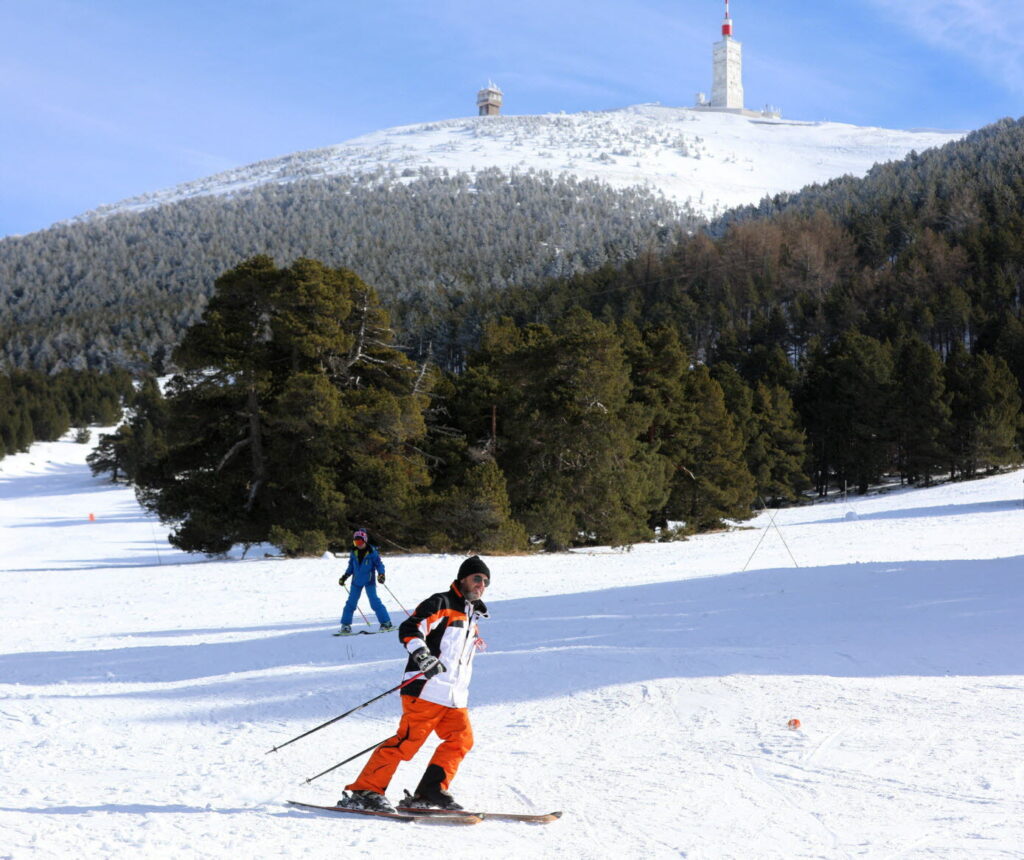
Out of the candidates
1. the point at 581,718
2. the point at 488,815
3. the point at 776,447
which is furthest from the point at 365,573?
the point at 776,447

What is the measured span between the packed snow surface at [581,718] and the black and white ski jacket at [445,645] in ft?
2.51

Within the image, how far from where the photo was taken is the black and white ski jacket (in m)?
5.03

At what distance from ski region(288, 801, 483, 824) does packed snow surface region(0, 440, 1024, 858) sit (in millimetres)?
95

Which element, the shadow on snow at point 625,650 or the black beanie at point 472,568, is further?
the shadow on snow at point 625,650

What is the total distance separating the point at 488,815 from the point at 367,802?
74 centimetres

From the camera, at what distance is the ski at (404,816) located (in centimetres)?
489

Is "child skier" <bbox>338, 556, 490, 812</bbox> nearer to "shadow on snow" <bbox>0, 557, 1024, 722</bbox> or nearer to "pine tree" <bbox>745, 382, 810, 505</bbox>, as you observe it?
"shadow on snow" <bbox>0, 557, 1024, 722</bbox>

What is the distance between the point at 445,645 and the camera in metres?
5.09

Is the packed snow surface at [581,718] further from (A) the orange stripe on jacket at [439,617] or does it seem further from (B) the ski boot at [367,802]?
(A) the orange stripe on jacket at [439,617]

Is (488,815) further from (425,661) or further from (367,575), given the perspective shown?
(367,575)

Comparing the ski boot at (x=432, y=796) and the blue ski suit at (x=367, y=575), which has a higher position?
the blue ski suit at (x=367, y=575)

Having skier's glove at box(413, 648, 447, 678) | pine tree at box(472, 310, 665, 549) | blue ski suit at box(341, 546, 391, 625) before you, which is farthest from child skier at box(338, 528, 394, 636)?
pine tree at box(472, 310, 665, 549)

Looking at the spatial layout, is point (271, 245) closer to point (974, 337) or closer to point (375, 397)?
point (974, 337)

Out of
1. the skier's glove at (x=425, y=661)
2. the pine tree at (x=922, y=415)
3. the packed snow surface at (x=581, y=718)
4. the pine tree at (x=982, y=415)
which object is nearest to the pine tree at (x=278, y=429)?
the packed snow surface at (x=581, y=718)
